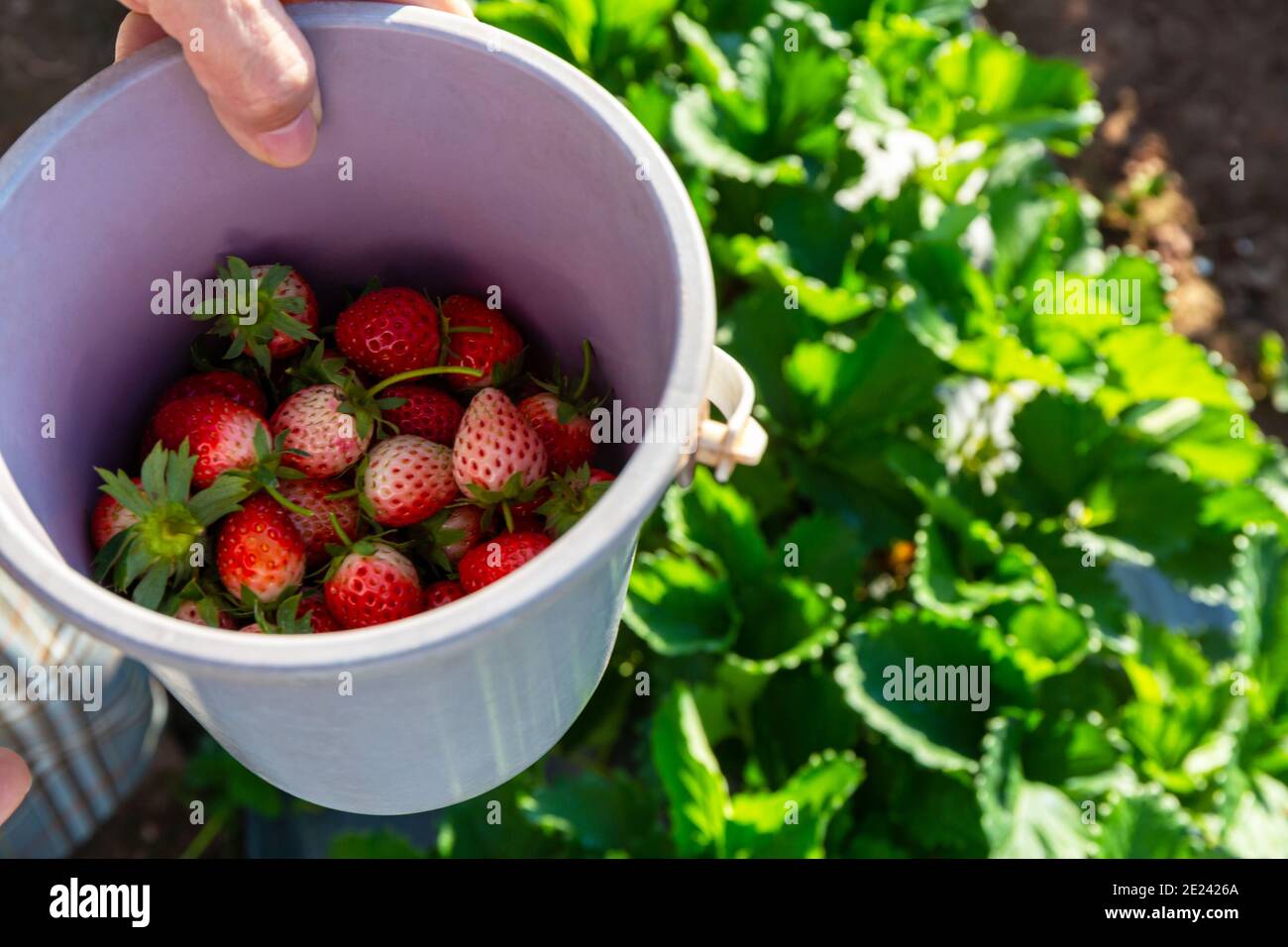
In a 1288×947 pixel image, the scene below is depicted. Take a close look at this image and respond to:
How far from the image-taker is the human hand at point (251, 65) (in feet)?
1.95

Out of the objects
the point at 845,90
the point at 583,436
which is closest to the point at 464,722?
the point at 583,436

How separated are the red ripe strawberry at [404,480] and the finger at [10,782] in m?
0.36

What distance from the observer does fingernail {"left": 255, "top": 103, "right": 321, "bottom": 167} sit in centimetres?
63

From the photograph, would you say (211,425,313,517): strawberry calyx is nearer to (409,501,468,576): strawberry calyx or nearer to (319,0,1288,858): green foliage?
(409,501,468,576): strawberry calyx

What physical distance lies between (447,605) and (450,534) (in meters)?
0.22

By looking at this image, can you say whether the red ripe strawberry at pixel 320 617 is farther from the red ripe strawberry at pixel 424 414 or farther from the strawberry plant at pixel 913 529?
the strawberry plant at pixel 913 529

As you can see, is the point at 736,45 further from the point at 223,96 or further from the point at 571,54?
the point at 223,96

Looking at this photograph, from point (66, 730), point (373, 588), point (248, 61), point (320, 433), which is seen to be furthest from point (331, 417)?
point (66, 730)

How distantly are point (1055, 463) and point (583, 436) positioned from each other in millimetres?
847

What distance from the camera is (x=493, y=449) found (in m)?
0.70

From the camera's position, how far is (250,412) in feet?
2.39

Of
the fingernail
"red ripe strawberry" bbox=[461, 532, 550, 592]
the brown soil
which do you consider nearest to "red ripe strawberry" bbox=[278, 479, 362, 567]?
"red ripe strawberry" bbox=[461, 532, 550, 592]

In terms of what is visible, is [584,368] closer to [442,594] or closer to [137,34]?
[442,594]

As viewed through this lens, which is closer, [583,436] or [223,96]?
[223,96]
